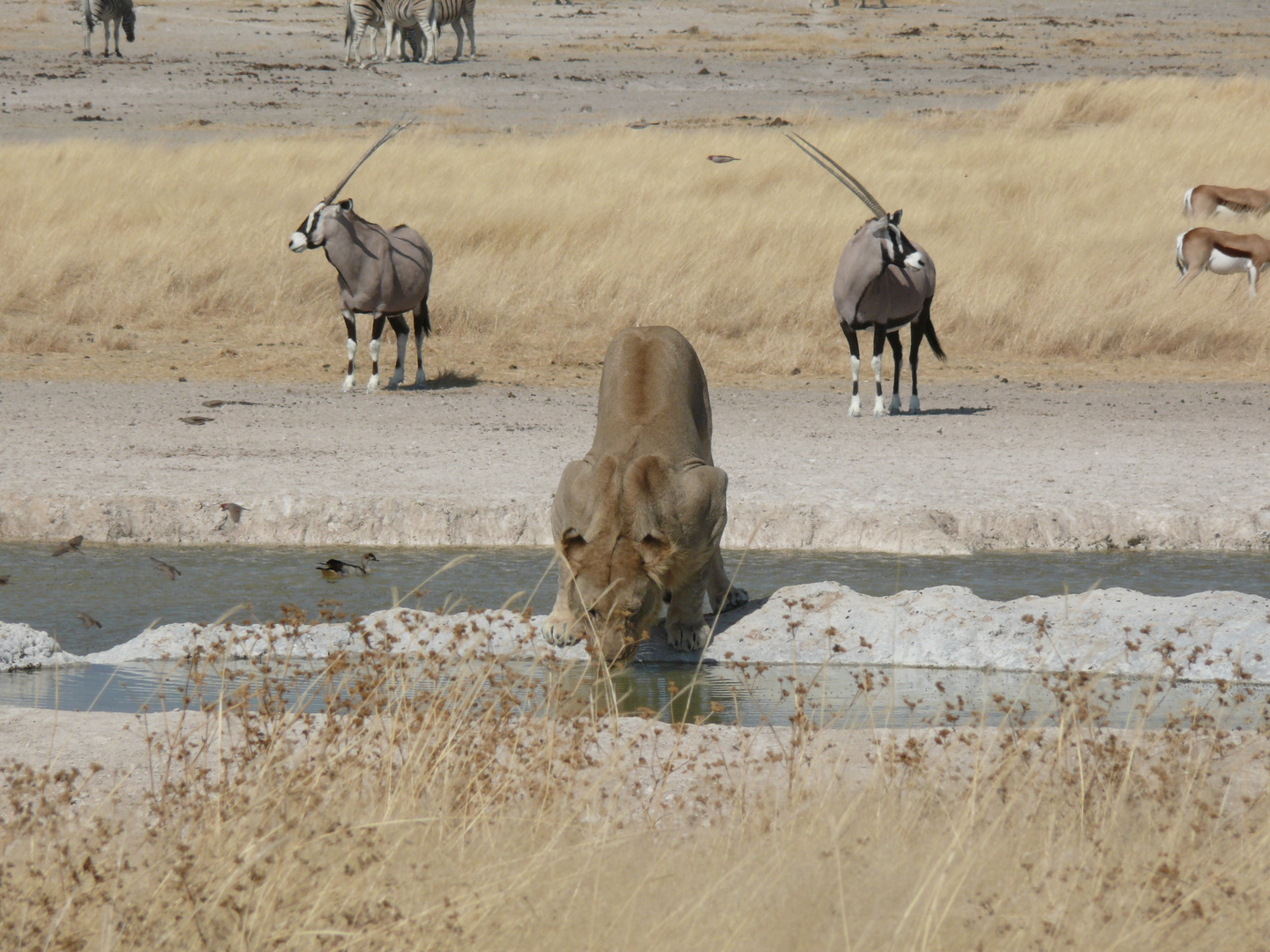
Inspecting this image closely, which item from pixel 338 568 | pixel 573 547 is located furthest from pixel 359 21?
pixel 573 547

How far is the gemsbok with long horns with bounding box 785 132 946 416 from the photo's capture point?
12.4 meters

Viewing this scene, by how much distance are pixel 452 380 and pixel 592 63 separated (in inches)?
1054

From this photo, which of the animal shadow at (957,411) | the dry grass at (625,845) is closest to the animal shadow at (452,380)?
the animal shadow at (957,411)

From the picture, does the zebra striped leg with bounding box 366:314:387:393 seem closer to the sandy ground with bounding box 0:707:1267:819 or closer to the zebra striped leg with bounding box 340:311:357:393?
the zebra striped leg with bounding box 340:311:357:393

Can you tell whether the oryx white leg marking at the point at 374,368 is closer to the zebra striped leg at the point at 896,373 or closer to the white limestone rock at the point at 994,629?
the zebra striped leg at the point at 896,373

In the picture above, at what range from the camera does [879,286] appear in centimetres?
1276

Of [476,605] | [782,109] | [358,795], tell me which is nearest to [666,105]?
[782,109]

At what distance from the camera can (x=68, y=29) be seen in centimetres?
4466

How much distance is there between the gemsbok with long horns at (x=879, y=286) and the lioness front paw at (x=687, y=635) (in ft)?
20.0

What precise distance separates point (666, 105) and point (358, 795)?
30.3 metres

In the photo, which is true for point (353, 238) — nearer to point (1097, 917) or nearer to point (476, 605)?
point (476, 605)

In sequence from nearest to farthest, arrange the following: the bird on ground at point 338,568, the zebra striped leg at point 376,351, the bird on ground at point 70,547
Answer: the bird on ground at point 338,568 → the bird on ground at point 70,547 → the zebra striped leg at point 376,351

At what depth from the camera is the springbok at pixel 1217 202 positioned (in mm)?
20406

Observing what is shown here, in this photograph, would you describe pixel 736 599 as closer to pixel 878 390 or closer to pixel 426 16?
pixel 878 390
